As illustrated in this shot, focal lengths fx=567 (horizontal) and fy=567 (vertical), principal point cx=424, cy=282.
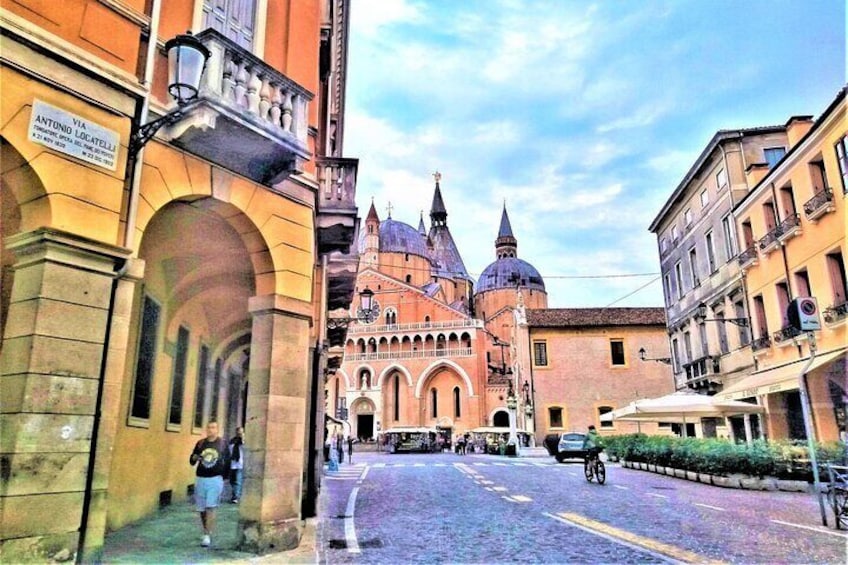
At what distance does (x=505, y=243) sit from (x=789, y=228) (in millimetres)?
89471

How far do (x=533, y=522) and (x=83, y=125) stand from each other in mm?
8739

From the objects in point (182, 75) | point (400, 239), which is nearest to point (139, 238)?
point (182, 75)

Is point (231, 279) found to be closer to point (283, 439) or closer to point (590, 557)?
point (283, 439)

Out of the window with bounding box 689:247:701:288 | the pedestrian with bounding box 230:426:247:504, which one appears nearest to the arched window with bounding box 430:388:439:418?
the window with bounding box 689:247:701:288

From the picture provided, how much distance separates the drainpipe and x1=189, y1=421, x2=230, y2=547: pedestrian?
1.99 meters

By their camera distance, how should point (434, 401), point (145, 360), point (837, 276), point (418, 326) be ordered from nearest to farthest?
point (145, 360) → point (837, 276) → point (434, 401) → point (418, 326)

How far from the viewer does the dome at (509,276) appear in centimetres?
9374

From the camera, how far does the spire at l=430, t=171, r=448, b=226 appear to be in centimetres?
10800

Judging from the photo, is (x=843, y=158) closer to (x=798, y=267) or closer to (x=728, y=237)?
(x=798, y=267)

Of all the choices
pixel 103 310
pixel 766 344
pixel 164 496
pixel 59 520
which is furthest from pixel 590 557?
pixel 766 344

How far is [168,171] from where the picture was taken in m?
7.00

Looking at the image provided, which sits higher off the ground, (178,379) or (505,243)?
(505,243)

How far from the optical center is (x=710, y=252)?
84.0ft

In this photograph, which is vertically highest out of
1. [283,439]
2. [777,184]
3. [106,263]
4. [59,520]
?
[777,184]
